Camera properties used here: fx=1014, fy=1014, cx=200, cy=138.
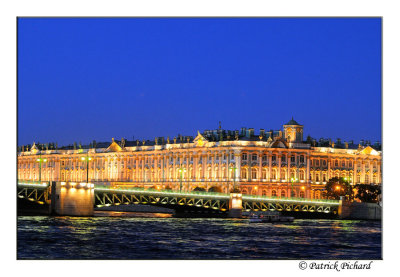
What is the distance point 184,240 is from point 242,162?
5669cm

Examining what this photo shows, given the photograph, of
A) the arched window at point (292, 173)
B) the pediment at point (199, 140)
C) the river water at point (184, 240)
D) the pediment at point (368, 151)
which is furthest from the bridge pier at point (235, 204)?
the pediment at point (368, 151)

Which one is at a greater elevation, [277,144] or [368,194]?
[277,144]

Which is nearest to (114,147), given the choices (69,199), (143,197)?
(143,197)

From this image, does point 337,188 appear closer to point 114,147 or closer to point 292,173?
point 292,173

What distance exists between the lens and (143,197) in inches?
2771

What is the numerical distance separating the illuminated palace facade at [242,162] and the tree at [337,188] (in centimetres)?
420

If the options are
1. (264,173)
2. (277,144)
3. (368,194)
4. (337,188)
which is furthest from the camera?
(277,144)

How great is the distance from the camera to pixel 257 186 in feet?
343

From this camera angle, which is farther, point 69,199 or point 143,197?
point 143,197

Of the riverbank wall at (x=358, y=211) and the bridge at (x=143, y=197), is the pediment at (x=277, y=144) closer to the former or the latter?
the bridge at (x=143, y=197)
